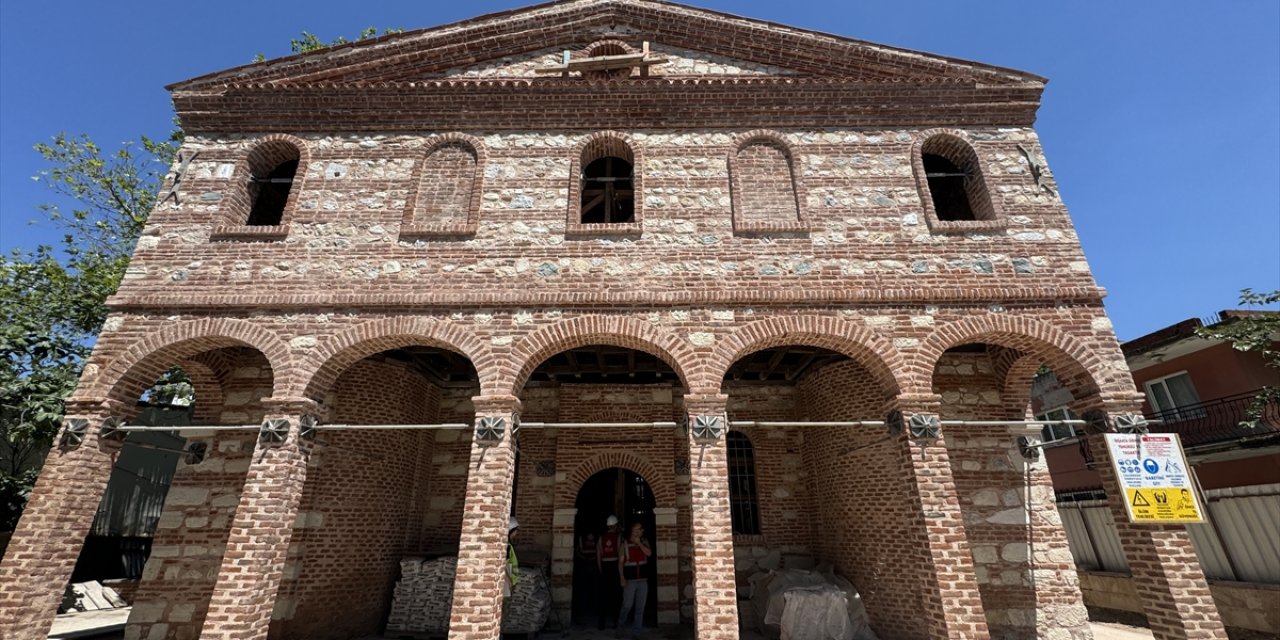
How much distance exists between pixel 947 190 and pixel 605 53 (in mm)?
6793

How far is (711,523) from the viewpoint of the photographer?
657 centimetres

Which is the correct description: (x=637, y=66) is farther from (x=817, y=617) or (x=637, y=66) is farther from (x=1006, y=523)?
(x=1006, y=523)

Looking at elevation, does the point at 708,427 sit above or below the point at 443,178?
below

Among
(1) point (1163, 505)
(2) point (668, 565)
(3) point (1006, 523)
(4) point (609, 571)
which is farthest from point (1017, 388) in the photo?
(4) point (609, 571)

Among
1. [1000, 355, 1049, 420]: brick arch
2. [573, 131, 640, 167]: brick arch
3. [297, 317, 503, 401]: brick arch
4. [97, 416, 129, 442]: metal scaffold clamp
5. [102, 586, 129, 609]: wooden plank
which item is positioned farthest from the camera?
[102, 586, 129, 609]: wooden plank

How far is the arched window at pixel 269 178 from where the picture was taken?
8.95m

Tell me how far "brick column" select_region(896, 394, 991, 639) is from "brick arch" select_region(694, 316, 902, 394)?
533 mm

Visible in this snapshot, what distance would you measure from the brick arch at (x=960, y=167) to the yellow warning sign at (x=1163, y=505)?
3.95m

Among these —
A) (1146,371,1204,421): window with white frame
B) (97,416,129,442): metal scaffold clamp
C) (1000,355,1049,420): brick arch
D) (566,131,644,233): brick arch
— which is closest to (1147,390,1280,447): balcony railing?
(1146,371,1204,421): window with white frame

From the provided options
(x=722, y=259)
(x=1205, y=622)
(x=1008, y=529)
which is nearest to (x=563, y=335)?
(x=722, y=259)

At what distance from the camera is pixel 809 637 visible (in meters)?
8.09

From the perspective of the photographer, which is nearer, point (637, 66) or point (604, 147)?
point (604, 147)

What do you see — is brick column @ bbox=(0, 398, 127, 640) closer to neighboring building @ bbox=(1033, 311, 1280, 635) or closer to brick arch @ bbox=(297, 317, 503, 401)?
brick arch @ bbox=(297, 317, 503, 401)

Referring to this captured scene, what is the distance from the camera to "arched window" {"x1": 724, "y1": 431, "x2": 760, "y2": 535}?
1031 cm
